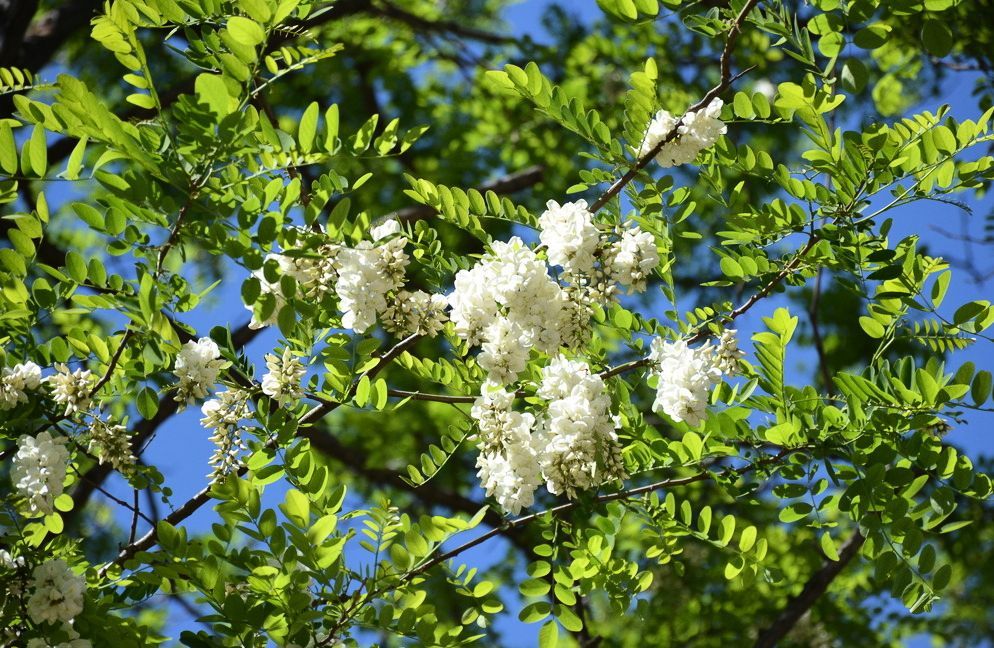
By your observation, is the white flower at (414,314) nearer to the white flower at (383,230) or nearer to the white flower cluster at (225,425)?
the white flower at (383,230)

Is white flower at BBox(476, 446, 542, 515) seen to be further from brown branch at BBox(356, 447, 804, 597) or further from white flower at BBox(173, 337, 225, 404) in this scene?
white flower at BBox(173, 337, 225, 404)

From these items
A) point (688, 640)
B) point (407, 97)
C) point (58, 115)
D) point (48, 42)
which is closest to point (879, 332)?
point (58, 115)

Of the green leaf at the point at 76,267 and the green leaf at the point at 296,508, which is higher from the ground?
the green leaf at the point at 76,267

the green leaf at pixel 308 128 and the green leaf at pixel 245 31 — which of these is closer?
the green leaf at pixel 245 31

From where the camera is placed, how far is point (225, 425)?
1.90 meters

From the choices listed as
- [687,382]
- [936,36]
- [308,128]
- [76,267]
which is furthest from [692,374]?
[76,267]

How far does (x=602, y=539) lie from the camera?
6.77 ft

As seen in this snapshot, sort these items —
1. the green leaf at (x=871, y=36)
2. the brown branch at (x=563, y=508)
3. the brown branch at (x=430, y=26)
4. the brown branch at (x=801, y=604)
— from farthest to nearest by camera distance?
1. the brown branch at (x=430, y=26)
2. the brown branch at (x=801, y=604)
3. the brown branch at (x=563, y=508)
4. the green leaf at (x=871, y=36)

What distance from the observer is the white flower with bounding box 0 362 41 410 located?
1870 millimetres

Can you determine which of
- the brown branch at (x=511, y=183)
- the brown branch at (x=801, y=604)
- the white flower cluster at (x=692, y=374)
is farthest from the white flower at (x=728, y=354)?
the brown branch at (x=511, y=183)

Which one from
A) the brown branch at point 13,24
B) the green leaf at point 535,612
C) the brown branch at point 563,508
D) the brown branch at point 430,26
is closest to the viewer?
the brown branch at point 563,508

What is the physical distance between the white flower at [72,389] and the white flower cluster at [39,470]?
7 centimetres

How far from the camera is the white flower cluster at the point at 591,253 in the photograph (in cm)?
→ 178

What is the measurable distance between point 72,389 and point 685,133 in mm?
1217
